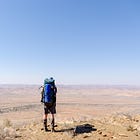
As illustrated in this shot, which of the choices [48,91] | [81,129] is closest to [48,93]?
[48,91]

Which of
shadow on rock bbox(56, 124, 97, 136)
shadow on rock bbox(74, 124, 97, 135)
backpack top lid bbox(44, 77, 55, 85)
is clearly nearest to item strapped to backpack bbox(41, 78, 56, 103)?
backpack top lid bbox(44, 77, 55, 85)

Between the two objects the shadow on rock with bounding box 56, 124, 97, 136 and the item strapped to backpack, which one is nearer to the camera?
the shadow on rock with bounding box 56, 124, 97, 136

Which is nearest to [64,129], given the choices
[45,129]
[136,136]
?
[45,129]

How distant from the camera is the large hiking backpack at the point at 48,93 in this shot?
9734mm

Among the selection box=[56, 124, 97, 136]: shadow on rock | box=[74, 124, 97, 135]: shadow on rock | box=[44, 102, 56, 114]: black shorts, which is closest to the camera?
box=[56, 124, 97, 136]: shadow on rock

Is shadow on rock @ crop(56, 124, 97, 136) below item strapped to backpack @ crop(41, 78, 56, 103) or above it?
below

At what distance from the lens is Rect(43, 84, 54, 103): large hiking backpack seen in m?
9.73

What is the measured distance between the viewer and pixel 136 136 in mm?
8977

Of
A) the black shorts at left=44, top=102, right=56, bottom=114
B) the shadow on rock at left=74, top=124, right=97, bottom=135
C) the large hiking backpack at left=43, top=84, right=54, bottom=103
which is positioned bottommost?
the shadow on rock at left=74, top=124, right=97, bottom=135

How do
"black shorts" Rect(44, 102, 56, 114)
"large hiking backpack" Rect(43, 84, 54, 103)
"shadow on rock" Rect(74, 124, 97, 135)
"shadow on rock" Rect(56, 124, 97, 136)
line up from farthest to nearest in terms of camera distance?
"black shorts" Rect(44, 102, 56, 114) → "large hiking backpack" Rect(43, 84, 54, 103) → "shadow on rock" Rect(74, 124, 97, 135) → "shadow on rock" Rect(56, 124, 97, 136)

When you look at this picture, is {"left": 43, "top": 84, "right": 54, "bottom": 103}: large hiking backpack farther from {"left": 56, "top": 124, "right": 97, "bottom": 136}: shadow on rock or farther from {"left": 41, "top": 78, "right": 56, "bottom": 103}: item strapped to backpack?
{"left": 56, "top": 124, "right": 97, "bottom": 136}: shadow on rock

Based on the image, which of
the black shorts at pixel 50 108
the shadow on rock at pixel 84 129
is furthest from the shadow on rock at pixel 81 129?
the black shorts at pixel 50 108

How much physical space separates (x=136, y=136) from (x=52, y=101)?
301 cm

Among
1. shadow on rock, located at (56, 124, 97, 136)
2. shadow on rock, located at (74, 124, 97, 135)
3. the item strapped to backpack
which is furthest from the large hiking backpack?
shadow on rock, located at (74, 124, 97, 135)
